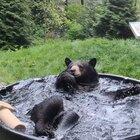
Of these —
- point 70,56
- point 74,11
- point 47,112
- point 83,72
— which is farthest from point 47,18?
point 47,112

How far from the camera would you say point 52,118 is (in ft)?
12.3

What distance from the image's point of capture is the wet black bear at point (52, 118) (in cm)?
362

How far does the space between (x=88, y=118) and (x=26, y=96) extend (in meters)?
0.80

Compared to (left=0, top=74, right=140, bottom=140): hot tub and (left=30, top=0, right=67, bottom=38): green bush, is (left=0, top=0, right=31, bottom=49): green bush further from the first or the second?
(left=0, top=74, right=140, bottom=140): hot tub

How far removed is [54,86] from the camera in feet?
14.5

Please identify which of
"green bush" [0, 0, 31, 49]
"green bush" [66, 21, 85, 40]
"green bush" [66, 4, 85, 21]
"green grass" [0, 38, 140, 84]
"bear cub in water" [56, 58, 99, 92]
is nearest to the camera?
"bear cub in water" [56, 58, 99, 92]

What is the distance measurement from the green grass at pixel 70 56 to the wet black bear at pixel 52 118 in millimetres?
4252

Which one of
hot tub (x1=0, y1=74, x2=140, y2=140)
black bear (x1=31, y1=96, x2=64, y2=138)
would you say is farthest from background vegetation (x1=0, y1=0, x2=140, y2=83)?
black bear (x1=31, y1=96, x2=64, y2=138)

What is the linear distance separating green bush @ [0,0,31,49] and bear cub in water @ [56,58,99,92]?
27.4 feet

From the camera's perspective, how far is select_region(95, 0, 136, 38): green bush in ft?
44.6

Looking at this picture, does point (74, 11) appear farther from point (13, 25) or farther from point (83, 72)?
point (83, 72)

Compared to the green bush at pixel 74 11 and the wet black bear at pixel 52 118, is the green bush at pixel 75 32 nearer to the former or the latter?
the green bush at pixel 74 11

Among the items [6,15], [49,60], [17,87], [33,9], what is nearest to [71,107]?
[17,87]

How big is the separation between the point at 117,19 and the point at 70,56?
15.9ft
